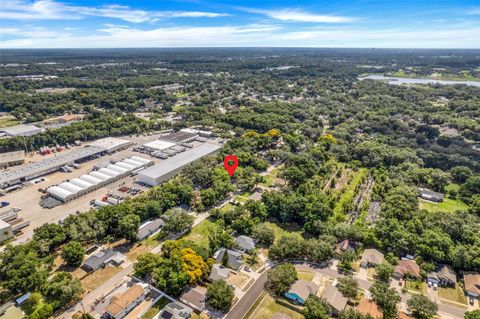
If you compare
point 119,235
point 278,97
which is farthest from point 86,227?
point 278,97

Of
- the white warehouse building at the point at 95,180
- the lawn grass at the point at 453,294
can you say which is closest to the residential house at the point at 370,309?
the lawn grass at the point at 453,294

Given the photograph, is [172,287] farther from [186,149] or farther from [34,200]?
[186,149]

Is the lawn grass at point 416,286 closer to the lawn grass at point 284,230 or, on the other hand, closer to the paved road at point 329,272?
the paved road at point 329,272

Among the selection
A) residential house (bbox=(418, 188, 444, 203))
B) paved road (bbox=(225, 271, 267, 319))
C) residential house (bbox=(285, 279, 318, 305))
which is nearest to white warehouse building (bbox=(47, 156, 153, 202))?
paved road (bbox=(225, 271, 267, 319))

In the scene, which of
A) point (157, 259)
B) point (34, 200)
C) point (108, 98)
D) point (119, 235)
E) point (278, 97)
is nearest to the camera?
point (157, 259)

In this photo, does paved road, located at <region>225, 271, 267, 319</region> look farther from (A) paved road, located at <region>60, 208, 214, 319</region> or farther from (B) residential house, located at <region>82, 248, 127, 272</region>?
(B) residential house, located at <region>82, 248, 127, 272</region>

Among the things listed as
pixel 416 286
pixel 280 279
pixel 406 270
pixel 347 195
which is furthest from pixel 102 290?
pixel 347 195
